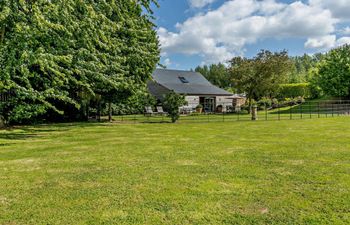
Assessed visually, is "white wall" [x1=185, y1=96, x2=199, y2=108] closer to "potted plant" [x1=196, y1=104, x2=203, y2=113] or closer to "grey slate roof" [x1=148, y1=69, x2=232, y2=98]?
"grey slate roof" [x1=148, y1=69, x2=232, y2=98]

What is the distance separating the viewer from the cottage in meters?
31.8

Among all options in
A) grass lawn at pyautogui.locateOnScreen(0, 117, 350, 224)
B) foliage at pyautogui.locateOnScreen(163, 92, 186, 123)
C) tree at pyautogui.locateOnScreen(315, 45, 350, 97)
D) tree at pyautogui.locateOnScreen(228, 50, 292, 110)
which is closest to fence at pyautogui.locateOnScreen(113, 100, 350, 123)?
foliage at pyautogui.locateOnScreen(163, 92, 186, 123)

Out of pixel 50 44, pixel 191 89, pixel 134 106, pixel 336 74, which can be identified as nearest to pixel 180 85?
pixel 191 89

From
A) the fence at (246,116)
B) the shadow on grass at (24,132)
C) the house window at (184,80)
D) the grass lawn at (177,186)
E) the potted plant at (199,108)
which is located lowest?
the grass lawn at (177,186)

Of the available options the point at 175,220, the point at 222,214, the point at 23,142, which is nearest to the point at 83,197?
the point at 175,220

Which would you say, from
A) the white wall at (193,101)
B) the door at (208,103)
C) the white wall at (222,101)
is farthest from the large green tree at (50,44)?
the white wall at (222,101)

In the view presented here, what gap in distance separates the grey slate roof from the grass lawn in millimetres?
24435

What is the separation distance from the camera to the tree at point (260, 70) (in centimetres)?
2869

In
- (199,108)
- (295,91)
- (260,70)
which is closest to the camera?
(260,70)

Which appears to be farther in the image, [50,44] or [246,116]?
[246,116]

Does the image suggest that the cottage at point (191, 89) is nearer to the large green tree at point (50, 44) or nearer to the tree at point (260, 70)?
the tree at point (260, 70)

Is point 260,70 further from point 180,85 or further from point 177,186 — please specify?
point 177,186

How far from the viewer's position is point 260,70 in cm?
2880

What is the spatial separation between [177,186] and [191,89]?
2867 centimetres
